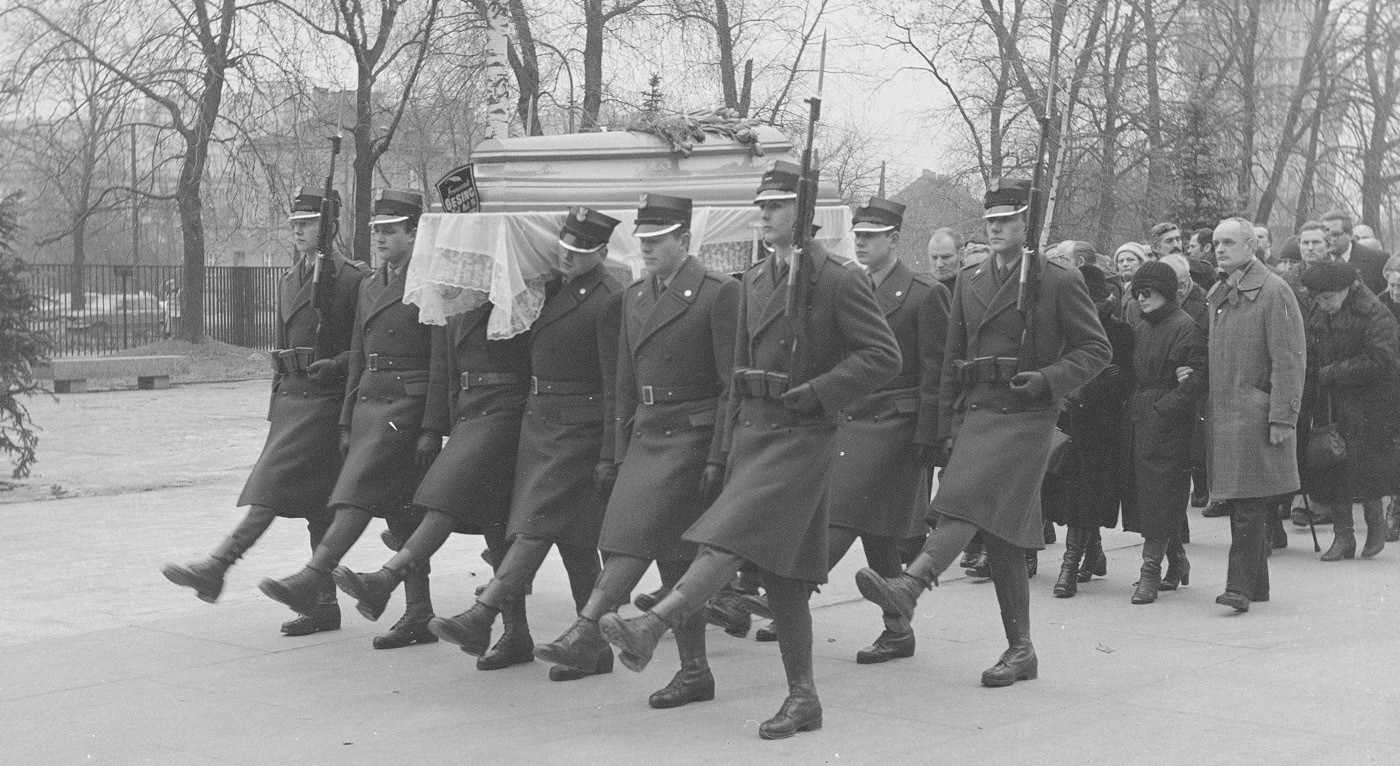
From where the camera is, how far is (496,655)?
6.96 metres

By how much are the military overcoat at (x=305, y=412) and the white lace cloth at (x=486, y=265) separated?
84 cm

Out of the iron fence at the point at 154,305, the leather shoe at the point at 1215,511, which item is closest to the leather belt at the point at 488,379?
the leather shoe at the point at 1215,511

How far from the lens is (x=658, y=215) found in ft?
20.9

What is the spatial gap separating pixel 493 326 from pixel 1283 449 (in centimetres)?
424

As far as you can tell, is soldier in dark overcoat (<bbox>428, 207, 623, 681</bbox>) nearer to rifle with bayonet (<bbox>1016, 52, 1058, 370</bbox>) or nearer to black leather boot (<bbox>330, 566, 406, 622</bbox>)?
black leather boot (<bbox>330, 566, 406, 622</bbox>)

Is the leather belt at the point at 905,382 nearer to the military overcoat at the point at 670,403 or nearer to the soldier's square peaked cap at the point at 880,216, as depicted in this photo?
the soldier's square peaked cap at the point at 880,216

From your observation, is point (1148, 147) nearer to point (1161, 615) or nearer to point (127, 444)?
point (127, 444)

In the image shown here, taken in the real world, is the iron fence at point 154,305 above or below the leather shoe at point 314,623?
above

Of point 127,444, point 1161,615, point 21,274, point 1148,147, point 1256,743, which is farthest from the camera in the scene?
point 1148,147

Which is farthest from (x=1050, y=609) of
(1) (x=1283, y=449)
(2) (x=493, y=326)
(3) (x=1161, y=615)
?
(2) (x=493, y=326)

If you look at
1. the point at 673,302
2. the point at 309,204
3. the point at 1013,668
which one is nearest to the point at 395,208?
the point at 309,204

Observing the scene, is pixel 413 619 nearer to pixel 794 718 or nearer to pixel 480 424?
pixel 480 424

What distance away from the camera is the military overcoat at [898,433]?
7109 mm

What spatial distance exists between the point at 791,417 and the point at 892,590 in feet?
2.45
